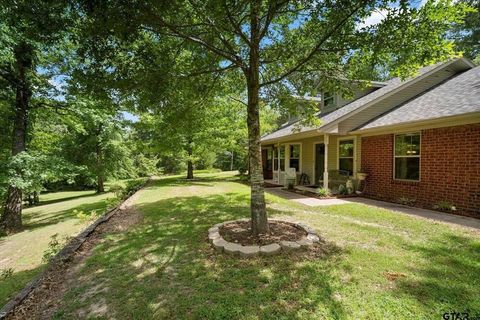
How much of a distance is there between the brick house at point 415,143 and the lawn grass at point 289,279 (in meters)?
2.35

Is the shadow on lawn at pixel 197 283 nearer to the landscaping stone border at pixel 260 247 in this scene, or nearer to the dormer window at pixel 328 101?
the landscaping stone border at pixel 260 247

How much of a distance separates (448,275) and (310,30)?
184 inches

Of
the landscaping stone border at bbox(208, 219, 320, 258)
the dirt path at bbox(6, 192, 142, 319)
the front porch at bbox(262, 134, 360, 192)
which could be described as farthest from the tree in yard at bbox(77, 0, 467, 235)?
the front porch at bbox(262, 134, 360, 192)

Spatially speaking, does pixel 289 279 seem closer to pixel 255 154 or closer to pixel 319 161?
pixel 255 154

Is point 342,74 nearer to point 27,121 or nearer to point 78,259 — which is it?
point 78,259

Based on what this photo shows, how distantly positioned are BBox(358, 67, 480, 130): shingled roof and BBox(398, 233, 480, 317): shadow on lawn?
3.89 metres

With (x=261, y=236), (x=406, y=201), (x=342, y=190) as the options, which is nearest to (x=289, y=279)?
(x=261, y=236)

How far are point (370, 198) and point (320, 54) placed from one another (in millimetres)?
6685

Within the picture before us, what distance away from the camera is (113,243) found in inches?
211

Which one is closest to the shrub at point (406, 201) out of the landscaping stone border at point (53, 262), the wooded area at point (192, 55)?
the wooded area at point (192, 55)

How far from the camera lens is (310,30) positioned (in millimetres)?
5156

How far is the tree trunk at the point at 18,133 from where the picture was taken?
31.6 feet

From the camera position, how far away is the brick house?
7.11 metres

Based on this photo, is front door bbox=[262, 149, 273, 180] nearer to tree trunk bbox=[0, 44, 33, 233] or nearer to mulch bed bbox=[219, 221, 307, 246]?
mulch bed bbox=[219, 221, 307, 246]
